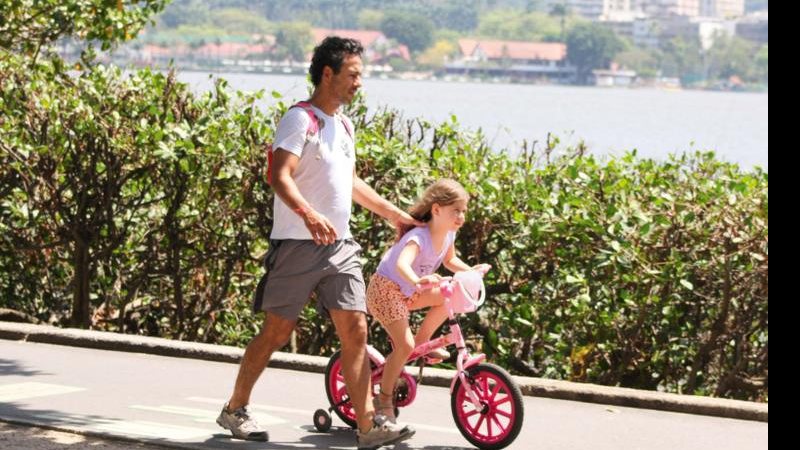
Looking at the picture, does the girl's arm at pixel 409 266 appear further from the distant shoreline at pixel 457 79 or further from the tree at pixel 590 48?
the tree at pixel 590 48

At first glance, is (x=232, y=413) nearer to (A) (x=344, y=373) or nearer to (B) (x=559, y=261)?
(A) (x=344, y=373)

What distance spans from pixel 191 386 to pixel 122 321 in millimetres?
2751

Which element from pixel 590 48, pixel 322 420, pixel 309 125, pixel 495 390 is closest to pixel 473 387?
pixel 495 390

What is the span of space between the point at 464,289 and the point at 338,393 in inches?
37.8

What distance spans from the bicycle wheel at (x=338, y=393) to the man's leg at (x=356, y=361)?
536 mm

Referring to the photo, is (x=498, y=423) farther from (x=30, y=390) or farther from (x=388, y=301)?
(x=30, y=390)

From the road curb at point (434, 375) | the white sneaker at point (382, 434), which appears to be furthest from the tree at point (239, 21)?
the white sneaker at point (382, 434)

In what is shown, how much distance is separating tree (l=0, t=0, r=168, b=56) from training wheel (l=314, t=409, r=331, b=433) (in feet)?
14.5

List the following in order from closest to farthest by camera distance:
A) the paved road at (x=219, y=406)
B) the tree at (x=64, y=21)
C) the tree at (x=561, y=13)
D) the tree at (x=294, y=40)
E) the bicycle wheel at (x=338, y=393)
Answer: the paved road at (x=219, y=406)
the bicycle wheel at (x=338, y=393)
the tree at (x=64, y=21)
the tree at (x=294, y=40)
the tree at (x=561, y=13)

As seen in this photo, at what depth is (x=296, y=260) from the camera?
6836mm

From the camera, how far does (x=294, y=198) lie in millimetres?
6570

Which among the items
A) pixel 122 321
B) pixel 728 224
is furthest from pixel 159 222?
pixel 728 224

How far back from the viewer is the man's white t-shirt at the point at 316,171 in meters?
6.73

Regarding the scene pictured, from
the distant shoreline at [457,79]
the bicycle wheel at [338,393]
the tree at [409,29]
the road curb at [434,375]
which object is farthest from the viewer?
the tree at [409,29]
